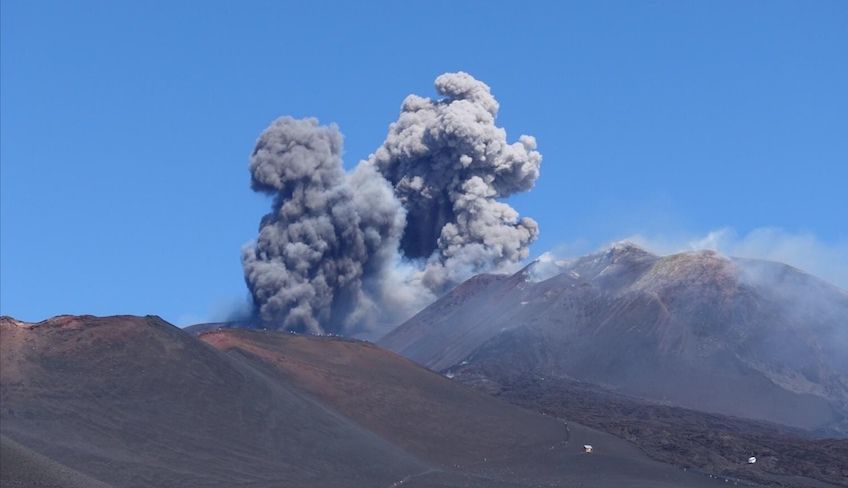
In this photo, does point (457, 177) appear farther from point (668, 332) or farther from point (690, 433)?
point (690, 433)

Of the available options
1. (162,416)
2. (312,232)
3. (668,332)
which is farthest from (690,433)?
(312,232)

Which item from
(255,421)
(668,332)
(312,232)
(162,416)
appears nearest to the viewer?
(162,416)

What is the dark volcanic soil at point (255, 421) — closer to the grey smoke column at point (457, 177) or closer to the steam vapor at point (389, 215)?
the steam vapor at point (389, 215)

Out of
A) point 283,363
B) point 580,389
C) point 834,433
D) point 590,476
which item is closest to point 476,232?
point 580,389

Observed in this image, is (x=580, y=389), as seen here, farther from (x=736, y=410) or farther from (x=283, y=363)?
(x=283, y=363)

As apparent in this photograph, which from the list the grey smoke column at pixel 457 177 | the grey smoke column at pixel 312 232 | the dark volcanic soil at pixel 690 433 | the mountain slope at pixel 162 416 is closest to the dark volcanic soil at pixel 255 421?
the mountain slope at pixel 162 416

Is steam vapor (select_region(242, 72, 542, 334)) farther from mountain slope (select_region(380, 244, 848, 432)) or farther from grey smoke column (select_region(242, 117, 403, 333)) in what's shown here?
mountain slope (select_region(380, 244, 848, 432))

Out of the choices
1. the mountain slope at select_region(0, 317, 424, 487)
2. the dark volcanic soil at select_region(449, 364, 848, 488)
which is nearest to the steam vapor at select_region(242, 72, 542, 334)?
the dark volcanic soil at select_region(449, 364, 848, 488)
